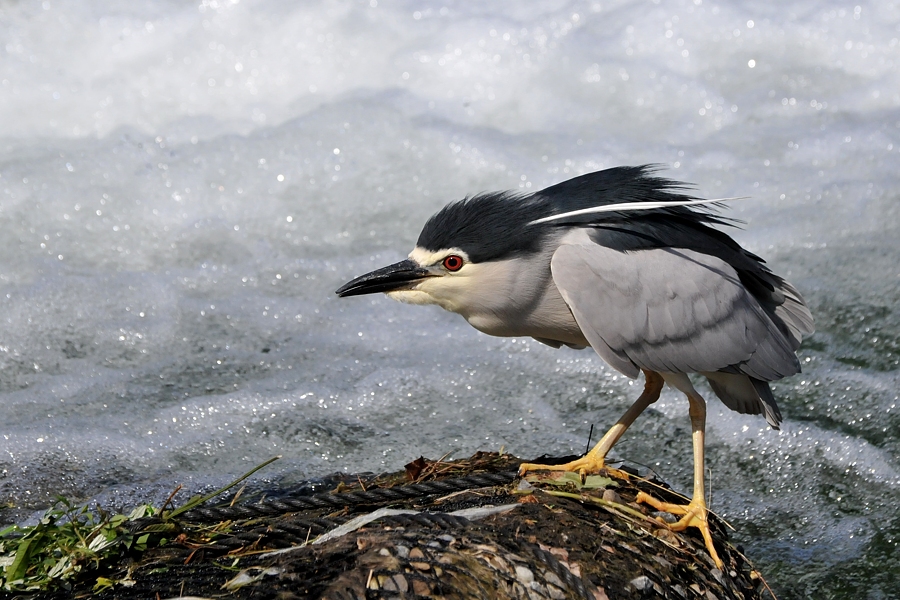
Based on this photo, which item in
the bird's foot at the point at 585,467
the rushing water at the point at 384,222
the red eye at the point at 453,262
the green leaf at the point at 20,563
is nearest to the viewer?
the green leaf at the point at 20,563

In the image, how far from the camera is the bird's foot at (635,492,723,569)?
7.61 feet

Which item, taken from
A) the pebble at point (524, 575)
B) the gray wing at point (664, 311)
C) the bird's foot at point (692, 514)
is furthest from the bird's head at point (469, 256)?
the pebble at point (524, 575)

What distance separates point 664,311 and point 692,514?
0.55 meters

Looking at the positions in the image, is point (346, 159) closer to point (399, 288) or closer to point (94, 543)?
point (399, 288)

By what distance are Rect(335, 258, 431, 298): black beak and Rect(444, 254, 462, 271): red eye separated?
0.06m

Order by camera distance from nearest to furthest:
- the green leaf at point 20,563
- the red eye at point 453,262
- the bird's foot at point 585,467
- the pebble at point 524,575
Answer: the pebble at point 524,575
the green leaf at point 20,563
the bird's foot at point 585,467
the red eye at point 453,262

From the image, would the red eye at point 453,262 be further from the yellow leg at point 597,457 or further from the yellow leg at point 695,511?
the yellow leg at point 695,511

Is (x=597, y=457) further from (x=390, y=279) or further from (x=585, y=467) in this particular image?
(x=390, y=279)

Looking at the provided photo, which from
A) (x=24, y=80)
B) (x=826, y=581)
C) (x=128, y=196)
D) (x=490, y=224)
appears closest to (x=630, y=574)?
(x=490, y=224)

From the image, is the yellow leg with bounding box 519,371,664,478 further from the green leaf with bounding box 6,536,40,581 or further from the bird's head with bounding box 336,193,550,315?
the green leaf with bounding box 6,536,40,581

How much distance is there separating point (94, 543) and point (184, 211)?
3.51m

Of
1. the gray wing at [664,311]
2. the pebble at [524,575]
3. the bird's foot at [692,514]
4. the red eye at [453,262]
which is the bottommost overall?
the bird's foot at [692,514]

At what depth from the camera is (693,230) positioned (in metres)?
2.70

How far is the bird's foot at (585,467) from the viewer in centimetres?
251
